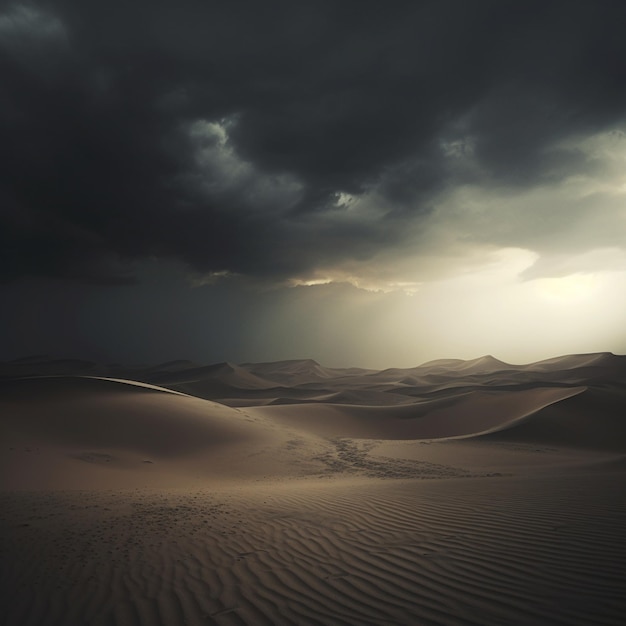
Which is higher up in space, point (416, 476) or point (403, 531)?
point (403, 531)

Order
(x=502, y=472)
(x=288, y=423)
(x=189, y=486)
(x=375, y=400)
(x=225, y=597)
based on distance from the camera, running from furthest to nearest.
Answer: (x=375, y=400)
(x=288, y=423)
(x=502, y=472)
(x=189, y=486)
(x=225, y=597)

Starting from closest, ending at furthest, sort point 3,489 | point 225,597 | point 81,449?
1. point 225,597
2. point 3,489
3. point 81,449

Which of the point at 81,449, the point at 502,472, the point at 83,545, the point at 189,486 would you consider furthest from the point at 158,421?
the point at 502,472

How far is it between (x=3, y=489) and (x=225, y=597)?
23.7 ft

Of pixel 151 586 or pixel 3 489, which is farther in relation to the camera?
pixel 3 489

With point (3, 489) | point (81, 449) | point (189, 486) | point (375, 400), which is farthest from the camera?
point (375, 400)

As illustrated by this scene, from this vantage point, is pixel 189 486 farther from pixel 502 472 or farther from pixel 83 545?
pixel 502 472

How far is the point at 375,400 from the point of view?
1780 inches

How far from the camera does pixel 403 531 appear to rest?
5.35m

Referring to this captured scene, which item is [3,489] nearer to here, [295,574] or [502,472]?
[295,574]

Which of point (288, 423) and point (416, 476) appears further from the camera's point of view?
point (288, 423)

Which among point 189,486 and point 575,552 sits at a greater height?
point 575,552

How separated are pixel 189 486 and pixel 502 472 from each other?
27.9ft

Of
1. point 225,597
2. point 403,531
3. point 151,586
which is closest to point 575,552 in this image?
point 403,531
